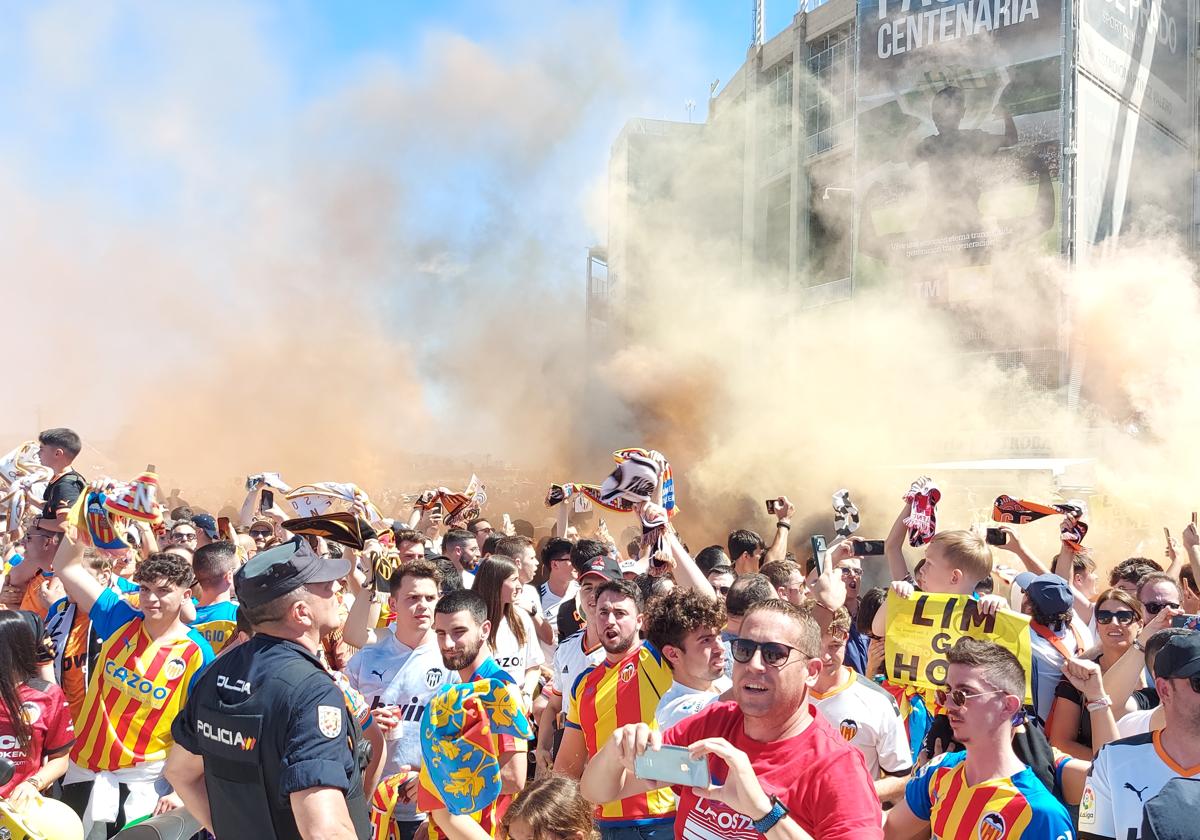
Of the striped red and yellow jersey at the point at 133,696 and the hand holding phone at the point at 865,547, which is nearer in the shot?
the striped red and yellow jersey at the point at 133,696

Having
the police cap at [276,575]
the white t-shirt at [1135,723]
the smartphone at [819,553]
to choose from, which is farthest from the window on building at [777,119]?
the police cap at [276,575]

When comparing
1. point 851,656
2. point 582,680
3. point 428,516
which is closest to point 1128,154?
point 428,516

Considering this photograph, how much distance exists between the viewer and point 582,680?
4.63 m

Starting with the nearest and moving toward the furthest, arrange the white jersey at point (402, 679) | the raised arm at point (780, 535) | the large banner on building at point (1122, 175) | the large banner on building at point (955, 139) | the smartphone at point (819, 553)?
the white jersey at point (402, 679), the smartphone at point (819, 553), the raised arm at point (780, 535), the large banner on building at point (955, 139), the large banner on building at point (1122, 175)

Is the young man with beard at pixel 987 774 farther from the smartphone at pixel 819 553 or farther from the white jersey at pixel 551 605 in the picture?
the smartphone at pixel 819 553

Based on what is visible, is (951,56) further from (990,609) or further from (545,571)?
(990,609)

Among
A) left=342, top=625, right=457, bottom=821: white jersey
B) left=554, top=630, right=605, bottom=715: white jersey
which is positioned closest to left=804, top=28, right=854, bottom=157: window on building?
left=554, top=630, right=605, bottom=715: white jersey

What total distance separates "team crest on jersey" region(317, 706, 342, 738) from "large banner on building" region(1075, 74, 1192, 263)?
21572 mm

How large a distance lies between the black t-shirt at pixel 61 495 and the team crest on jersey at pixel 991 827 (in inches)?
205

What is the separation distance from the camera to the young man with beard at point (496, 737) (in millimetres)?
3797

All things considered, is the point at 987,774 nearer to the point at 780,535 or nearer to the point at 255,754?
the point at 255,754

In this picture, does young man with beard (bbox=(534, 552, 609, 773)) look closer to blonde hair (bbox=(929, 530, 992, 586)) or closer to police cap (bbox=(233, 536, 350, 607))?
blonde hair (bbox=(929, 530, 992, 586))

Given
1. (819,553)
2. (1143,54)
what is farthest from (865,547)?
(1143,54)

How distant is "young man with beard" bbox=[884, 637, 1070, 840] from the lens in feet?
11.0
